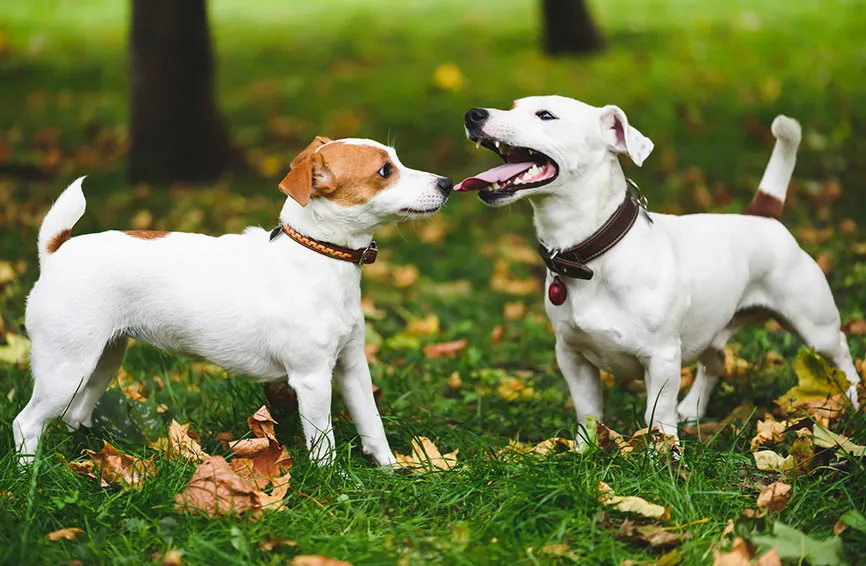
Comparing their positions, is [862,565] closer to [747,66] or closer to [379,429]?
[379,429]

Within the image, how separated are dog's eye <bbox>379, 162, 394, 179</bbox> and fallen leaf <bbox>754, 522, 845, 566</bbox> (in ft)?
6.19

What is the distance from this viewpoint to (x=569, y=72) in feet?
40.9

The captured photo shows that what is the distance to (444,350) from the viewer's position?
5699 millimetres

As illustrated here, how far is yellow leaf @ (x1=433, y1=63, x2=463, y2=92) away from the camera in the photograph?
12.0 meters

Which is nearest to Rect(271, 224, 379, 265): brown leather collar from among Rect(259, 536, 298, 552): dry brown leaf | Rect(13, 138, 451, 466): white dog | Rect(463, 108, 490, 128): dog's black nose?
Rect(13, 138, 451, 466): white dog

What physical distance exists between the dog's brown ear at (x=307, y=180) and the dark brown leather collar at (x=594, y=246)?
0.99 m

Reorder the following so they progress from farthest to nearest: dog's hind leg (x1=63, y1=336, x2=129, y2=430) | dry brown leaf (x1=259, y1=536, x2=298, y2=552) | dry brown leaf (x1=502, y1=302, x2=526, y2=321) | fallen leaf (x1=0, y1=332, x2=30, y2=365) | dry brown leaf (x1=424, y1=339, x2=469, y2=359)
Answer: dry brown leaf (x1=502, y1=302, x2=526, y2=321)
dry brown leaf (x1=424, y1=339, x2=469, y2=359)
fallen leaf (x1=0, y1=332, x2=30, y2=365)
dog's hind leg (x1=63, y1=336, x2=129, y2=430)
dry brown leaf (x1=259, y1=536, x2=298, y2=552)

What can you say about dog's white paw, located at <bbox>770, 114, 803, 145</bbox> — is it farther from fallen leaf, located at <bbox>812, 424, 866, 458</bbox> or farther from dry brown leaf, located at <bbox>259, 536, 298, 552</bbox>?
dry brown leaf, located at <bbox>259, 536, 298, 552</bbox>


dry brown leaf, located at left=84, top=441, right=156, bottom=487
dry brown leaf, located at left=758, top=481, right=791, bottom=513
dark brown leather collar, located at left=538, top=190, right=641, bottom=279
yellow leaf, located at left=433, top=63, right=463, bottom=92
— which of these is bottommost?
yellow leaf, located at left=433, top=63, right=463, bottom=92

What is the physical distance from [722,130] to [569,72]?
8.99 feet

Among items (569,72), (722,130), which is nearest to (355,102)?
(569,72)

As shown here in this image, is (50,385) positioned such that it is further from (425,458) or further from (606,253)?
(606,253)

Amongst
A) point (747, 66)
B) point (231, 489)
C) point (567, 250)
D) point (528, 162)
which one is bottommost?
point (747, 66)

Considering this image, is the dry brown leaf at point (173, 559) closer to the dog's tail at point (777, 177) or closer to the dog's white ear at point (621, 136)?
the dog's white ear at point (621, 136)
